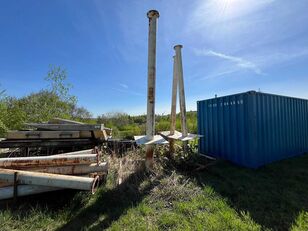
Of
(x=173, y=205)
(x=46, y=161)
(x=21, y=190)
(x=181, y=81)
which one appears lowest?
(x=173, y=205)

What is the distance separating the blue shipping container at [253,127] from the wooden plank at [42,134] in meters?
4.02

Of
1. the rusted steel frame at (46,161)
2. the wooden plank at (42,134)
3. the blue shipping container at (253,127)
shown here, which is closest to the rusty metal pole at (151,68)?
the rusted steel frame at (46,161)

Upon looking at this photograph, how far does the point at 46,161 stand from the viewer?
10.3 ft

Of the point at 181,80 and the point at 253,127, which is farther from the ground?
the point at 181,80

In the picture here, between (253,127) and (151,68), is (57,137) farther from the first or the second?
(253,127)

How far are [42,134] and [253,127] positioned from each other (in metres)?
5.22

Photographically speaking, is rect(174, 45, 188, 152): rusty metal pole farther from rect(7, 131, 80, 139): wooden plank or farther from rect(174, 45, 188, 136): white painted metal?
rect(7, 131, 80, 139): wooden plank

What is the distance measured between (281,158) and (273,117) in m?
1.33

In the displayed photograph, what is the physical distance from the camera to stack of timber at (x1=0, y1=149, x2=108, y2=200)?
105 inches

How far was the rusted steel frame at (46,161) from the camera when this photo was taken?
300 centimetres

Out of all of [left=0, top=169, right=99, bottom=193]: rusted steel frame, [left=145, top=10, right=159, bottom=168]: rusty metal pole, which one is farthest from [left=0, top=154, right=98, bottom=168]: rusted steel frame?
[left=145, top=10, right=159, bottom=168]: rusty metal pole

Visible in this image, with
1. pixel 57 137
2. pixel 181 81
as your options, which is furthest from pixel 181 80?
pixel 57 137

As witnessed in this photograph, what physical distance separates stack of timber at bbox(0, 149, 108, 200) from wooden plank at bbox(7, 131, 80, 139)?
1.50 m

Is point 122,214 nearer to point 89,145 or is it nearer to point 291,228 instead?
point 291,228
